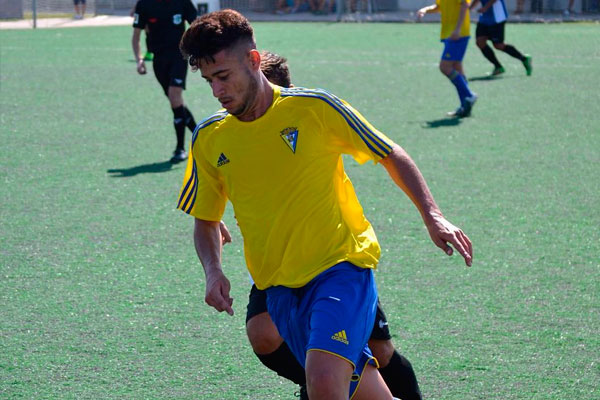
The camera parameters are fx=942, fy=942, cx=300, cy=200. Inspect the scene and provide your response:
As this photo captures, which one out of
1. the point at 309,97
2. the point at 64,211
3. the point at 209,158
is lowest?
the point at 64,211

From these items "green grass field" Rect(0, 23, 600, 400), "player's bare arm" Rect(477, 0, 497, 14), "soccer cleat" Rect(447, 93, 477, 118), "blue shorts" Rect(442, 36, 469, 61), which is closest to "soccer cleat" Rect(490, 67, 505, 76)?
"player's bare arm" Rect(477, 0, 497, 14)

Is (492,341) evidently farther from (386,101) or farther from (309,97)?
(386,101)

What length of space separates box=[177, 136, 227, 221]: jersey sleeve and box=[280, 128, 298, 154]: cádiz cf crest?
0.38 m

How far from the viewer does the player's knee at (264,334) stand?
164 inches

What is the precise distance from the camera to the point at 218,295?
378cm

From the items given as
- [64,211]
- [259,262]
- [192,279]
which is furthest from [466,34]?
[259,262]

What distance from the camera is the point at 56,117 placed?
13578 mm

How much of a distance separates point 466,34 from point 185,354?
9.43m

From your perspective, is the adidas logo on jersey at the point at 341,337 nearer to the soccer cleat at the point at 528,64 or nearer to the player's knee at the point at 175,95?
the player's knee at the point at 175,95

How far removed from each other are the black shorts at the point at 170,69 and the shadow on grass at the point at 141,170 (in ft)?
3.35

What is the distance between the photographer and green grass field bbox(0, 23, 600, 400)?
508 cm

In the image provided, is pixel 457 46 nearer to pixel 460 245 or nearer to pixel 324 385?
pixel 460 245

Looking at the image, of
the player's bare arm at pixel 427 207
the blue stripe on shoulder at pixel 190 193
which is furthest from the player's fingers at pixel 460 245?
the blue stripe on shoulder at pixel 190 193

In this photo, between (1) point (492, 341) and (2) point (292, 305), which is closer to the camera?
(2) point (292, 305)
